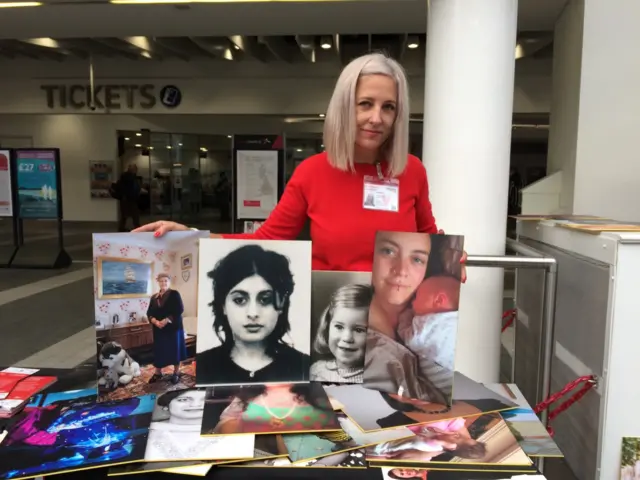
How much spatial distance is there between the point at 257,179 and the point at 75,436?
4.91 metres

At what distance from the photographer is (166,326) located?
124cm

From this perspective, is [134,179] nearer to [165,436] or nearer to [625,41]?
[625,41]

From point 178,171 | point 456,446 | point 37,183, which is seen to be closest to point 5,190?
point 37,183

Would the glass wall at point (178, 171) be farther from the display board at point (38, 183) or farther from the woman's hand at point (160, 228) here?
the woman's hand at point (160, 228)

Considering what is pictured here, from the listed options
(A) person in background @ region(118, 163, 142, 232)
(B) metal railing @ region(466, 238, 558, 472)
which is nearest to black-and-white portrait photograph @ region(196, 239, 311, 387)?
(B) metal railing @ region(466, 238, 558, 472)

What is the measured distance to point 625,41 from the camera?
13.3 ft

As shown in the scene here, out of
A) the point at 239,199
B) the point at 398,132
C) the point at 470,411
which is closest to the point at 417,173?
the point at 398,132

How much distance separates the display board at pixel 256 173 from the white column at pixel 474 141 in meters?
3.54

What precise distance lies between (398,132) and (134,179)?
36.1 feet

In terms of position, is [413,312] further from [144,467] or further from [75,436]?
[75,436]

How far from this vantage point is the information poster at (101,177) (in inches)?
517

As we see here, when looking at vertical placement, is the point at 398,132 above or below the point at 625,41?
below

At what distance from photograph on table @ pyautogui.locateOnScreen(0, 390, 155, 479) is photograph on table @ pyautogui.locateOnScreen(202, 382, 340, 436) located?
147 millimetres

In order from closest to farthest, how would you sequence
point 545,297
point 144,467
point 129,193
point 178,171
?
point 144,467 → point 545,297 → point 129,193 → point 178,171
